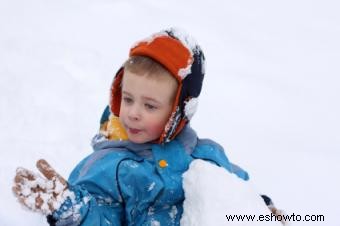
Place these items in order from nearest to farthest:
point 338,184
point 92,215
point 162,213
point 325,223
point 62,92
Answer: point 92,215 < point 162,213 < point 325,223 < point 338,184 < point 62,92

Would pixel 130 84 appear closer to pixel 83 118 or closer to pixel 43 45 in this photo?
pixel 83 118

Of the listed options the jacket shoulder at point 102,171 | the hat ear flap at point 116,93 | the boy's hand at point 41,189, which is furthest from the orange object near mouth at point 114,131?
the boy's hand at point 41,189

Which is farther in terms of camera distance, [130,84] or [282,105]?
[282,105]

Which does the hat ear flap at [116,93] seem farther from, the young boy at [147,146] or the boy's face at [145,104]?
the boy's face at [145,104]

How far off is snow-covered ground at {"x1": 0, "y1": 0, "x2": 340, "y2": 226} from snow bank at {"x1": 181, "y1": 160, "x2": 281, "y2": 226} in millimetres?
975

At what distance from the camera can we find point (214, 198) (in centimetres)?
211

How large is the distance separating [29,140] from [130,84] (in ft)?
5.00

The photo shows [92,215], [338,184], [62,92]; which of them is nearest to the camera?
[92,215]

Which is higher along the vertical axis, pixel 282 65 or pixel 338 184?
pixel 282 65

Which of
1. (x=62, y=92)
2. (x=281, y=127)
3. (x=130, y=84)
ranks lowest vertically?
(x=281, y=127)

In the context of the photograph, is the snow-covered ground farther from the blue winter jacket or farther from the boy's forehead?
the boy's forehead

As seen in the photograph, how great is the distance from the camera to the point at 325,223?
11.0 feet

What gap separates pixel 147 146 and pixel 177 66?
1.24 feet

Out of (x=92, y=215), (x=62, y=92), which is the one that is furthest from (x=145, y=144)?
(x=62, y=92)
